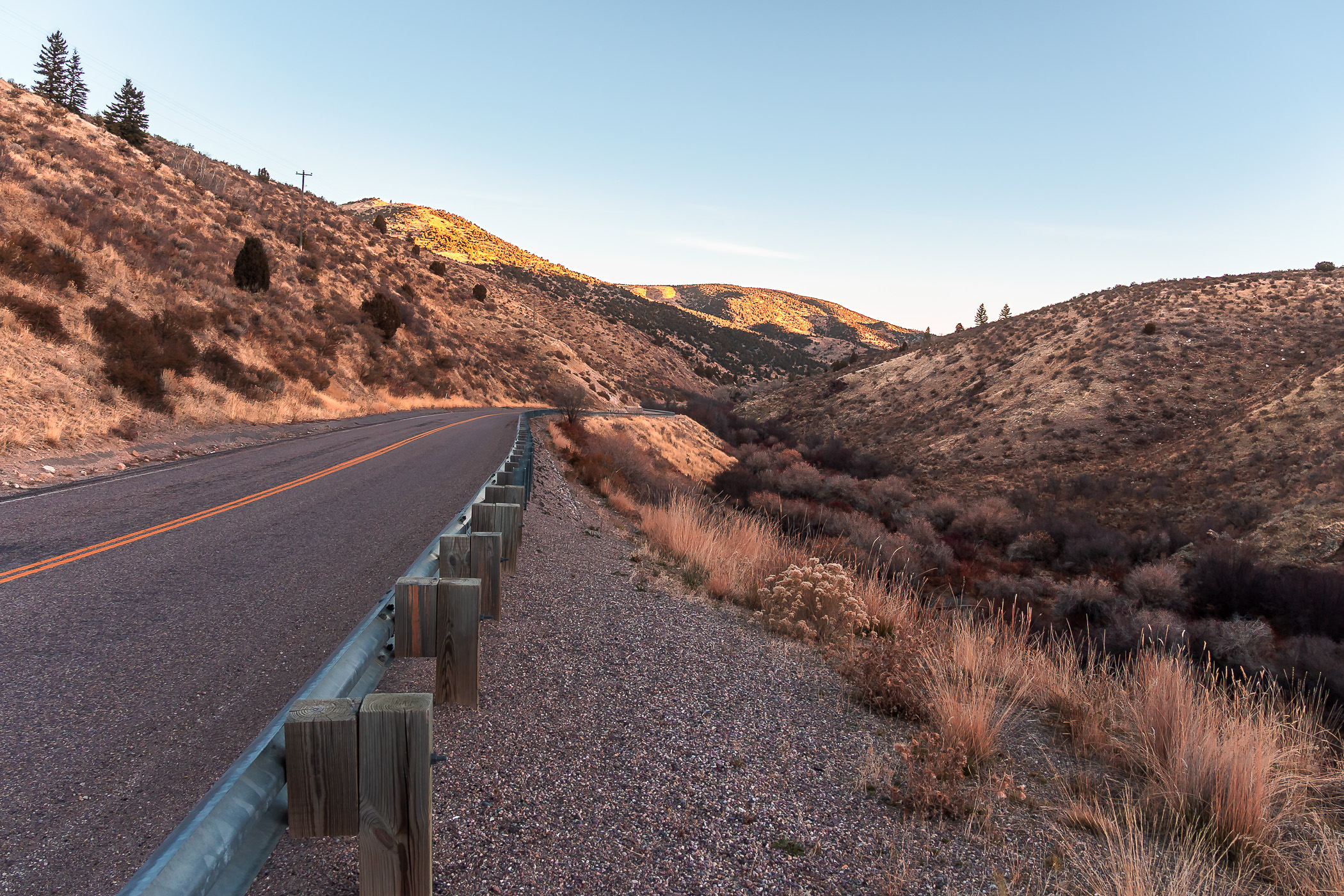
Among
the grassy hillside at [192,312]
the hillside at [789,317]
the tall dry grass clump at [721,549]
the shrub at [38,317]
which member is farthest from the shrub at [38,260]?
the hillside at [789,317]

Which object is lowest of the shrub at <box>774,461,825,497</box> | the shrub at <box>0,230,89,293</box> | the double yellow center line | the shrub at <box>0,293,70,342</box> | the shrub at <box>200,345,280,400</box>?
the shrub at <box>774,461,825,497</box>

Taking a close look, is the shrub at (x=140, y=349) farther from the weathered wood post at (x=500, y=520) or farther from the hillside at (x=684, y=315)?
the hillside at (x=684, y=315)

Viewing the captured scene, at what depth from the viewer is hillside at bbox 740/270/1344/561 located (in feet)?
68.2

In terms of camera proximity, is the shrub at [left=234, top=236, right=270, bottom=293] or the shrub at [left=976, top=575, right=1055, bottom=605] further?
the shrub at [left=234, top=236, right=270, bottom=293]

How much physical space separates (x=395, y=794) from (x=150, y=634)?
3.61m

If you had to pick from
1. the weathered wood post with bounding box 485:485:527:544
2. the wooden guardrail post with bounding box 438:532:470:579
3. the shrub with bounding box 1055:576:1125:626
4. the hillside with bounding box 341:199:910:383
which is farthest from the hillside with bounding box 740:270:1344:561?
the hillside with bounding box 341:199:910:383

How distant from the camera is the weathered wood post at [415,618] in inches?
123

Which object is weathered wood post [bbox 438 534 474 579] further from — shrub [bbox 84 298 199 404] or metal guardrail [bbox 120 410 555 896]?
shrub [bbox 84 298 199 404]

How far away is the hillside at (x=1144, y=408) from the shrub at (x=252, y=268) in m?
30.0

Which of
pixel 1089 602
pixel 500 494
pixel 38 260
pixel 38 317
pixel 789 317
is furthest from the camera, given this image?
pixel 789 317

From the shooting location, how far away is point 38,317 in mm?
13570

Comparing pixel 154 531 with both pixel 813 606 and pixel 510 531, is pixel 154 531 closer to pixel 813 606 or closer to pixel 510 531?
pixel 510 531

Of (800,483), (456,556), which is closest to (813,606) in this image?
(456,556)

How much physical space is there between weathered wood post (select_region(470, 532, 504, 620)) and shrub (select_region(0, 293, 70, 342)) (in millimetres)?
15186
